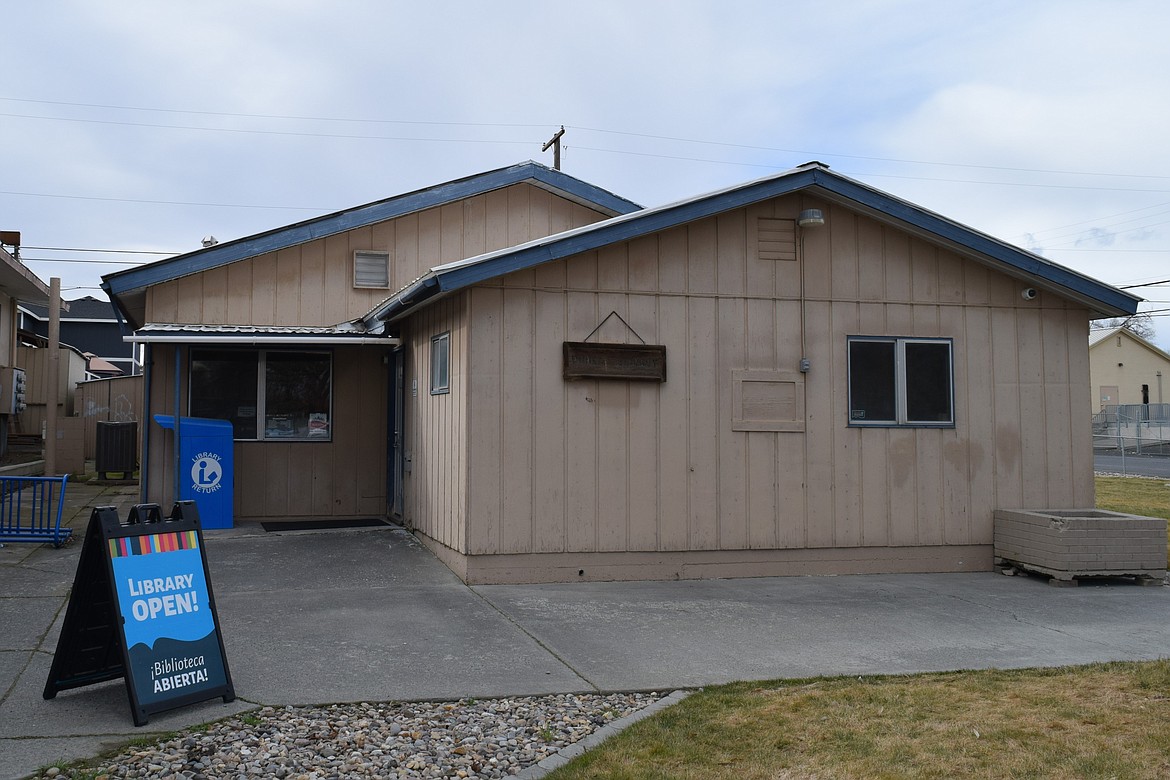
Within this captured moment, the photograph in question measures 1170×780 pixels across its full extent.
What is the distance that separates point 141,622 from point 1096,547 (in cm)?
826

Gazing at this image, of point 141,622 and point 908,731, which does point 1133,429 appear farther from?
point 141,622

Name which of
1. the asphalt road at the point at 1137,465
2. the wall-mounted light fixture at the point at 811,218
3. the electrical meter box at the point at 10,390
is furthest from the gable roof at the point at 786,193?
the asphalt road at the point at 1137,465

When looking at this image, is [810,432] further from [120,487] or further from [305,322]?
[120,487]

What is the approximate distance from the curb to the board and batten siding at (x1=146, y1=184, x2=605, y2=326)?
27.7 ft

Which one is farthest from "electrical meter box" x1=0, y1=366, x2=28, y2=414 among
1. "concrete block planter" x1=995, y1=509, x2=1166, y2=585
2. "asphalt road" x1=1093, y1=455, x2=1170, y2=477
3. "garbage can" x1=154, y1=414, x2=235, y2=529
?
"asphalt road" x1=1093, y1=455, x2=1170, y2=477

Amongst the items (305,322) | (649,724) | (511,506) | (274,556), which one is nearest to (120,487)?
(305,322)

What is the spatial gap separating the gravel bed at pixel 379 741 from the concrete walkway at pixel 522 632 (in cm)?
19

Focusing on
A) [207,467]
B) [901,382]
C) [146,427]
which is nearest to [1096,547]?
[901,382]

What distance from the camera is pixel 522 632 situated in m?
6.84

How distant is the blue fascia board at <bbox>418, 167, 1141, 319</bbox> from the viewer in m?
8.43

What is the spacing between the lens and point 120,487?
54.4 feet

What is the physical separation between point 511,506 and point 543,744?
4.02 metres

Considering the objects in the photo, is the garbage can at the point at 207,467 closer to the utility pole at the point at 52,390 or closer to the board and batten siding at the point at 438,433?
the board and batten siding at the point at 438,433

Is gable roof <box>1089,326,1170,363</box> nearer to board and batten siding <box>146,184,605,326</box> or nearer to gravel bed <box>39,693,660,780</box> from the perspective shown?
board and batten siding <box>146,184,605,326</box>
